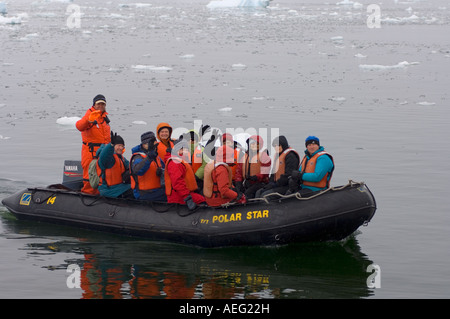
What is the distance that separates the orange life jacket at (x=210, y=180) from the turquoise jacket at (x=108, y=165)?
134cm

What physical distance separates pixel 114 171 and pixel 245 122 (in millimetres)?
8417

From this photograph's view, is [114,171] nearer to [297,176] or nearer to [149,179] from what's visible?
[149,179]

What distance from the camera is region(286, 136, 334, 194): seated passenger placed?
32.5 ft

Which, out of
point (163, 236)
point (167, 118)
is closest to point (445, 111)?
point (167, 118)

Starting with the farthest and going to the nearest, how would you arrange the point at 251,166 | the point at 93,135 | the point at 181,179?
1. the point at 93,135
2. the point at 251,166
3. the point at 181,179

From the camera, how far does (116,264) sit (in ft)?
31.6

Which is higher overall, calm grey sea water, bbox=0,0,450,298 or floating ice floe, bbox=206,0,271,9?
floating ice floe, bbox=206,0,271,9

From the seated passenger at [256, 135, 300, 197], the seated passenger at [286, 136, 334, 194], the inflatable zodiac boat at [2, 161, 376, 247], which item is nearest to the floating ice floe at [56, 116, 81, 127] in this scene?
the inflatable zodiac boat at [2, 161, 376, 247]

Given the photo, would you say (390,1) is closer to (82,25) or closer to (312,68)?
(82,25)

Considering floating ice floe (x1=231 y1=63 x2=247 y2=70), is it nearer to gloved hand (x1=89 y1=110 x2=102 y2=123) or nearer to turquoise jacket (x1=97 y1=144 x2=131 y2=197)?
gloved hand (x1=89 y1=110 x2=102 y2=123)

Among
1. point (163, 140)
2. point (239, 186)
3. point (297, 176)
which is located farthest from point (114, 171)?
point (297, 176)

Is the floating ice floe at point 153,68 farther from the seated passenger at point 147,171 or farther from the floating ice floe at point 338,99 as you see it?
the seated passenger at point 147,171

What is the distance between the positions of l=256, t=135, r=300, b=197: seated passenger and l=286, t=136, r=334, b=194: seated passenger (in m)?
0.17

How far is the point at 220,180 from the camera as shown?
977 centimetres
